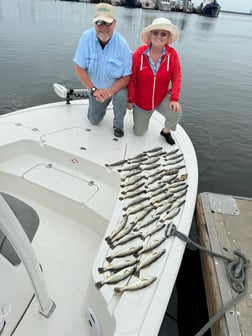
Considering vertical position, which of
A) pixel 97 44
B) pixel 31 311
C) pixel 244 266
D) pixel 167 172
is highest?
pixel 97 44

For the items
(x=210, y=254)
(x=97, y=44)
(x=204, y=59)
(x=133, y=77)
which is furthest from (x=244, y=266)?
(x=204, y=59)

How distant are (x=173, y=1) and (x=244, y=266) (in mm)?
93399

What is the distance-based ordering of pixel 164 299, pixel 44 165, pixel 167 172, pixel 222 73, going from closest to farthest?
pixel 164 299 → pixel 167 172 → pixel 44 165 → pixel 222 73

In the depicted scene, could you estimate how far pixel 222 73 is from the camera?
12.3 m

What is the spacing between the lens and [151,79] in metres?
3.16

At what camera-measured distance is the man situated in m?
2.92

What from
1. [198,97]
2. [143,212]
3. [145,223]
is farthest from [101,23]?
[198,97]

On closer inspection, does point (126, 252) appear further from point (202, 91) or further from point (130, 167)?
point (202, 91)

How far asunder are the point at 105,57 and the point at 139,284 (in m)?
2.64

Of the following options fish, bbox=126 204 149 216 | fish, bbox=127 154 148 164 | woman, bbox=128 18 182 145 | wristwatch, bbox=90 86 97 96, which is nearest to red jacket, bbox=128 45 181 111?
woman, bbox=128 18 182 145

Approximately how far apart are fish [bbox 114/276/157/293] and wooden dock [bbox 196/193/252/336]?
0.72 meters

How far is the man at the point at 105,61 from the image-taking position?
292 cm

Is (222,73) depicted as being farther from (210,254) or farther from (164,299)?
(164,299)

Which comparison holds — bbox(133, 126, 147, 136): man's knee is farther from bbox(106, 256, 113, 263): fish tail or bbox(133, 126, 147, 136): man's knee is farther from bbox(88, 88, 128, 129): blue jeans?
bbox(106, 256, 113, 263): fish tail
